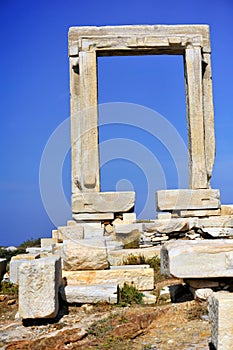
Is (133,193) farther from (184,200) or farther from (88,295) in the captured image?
(88,295)

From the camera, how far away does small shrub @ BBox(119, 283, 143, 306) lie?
7102mm

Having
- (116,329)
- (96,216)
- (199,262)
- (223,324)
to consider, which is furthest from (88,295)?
(96,216)

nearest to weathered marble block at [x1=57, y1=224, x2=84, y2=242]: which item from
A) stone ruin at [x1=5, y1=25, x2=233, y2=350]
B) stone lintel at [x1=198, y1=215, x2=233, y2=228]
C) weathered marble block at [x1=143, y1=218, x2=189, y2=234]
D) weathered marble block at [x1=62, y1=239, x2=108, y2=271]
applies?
stone ruin at [x1=5, y1=25, x2=233, y2=350]

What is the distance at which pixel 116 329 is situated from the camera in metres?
5.89

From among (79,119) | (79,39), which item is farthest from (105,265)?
(79,39)

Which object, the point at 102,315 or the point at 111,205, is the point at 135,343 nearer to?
the point at 102,315

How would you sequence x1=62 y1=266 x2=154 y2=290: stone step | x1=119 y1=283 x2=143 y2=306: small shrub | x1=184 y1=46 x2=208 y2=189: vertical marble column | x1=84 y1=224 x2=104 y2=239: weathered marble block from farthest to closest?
1. x1=184 y1=46 x2=208 y2=189: vertical marble column
2. x1=84 y1=224 x2=104 y2=239: weathered marble block
3. x1=62 y1=266 x2=154 y2=290: stone step
4. x1=119 y1=283 x2=143 y2=306: small shrub

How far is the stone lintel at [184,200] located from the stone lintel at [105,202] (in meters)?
0.74

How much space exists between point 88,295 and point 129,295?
25.1 inches

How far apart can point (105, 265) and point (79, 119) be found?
5.69 meters

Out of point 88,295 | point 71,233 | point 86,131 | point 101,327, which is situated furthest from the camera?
point 86,131

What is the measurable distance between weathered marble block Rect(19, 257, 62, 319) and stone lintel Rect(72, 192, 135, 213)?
5.45 meters

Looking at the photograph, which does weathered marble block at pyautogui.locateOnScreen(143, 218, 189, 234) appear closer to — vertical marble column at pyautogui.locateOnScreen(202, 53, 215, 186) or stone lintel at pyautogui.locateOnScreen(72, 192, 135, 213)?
stone lintel at pyautogui.locateOnScreen(72, 192, 135, 213)

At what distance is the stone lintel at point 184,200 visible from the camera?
1186 centimetres
